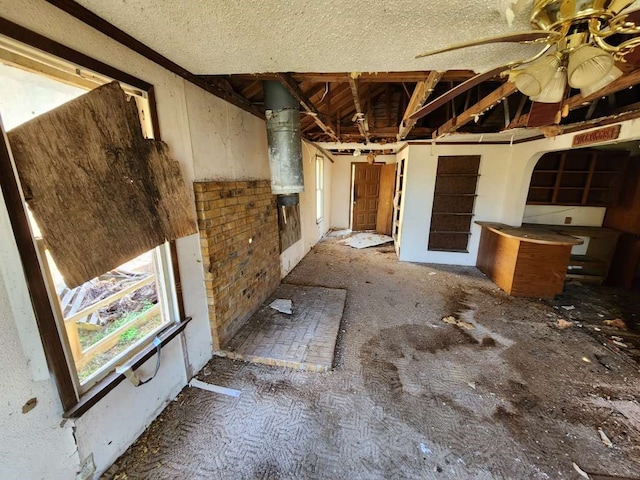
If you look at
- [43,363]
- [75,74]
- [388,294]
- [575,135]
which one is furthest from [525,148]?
[43,363]

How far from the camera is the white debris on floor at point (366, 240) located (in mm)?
6336

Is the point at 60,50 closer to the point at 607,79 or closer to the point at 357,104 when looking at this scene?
the point at 357,104

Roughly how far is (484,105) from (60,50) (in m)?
3.11

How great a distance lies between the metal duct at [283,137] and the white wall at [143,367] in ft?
1.24

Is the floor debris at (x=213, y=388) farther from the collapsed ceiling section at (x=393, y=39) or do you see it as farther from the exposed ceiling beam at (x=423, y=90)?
the exposed ceiling beam at (x=423, y=90)

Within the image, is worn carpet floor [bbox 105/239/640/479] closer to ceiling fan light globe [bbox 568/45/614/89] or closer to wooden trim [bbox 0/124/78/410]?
wooden trim [bbox 0/124/78/410]

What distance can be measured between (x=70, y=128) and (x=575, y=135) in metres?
4.94

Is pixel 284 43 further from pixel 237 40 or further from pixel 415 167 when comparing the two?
pixel 415 167

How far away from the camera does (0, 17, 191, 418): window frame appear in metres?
0.95

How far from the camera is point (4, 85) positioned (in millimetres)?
1004

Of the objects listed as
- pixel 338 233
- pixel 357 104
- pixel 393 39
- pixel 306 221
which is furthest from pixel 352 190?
pixel 393 39

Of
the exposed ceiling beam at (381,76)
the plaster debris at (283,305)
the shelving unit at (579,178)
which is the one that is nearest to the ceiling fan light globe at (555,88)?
the exposed ceiling beam at (381,76)

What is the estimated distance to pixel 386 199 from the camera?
24.6 ft

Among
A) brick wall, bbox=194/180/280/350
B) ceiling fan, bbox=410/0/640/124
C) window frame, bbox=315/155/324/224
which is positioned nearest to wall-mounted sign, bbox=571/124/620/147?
ceiling fan, bbox=410/0/640/124
